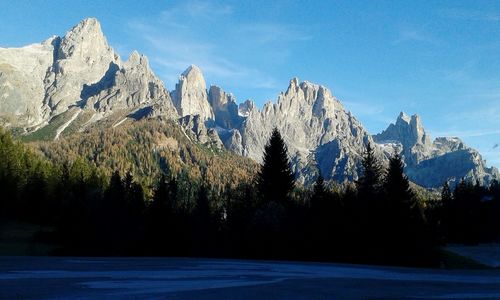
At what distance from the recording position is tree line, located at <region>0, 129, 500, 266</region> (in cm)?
4025

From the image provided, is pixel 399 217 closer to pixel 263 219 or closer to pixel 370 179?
pixel 370 179

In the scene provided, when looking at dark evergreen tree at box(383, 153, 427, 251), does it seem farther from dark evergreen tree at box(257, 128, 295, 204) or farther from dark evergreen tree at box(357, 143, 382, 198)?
dark evergreen tree at box(257, 128, 295, 204)

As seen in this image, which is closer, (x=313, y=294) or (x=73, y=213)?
(x=313, y=294)

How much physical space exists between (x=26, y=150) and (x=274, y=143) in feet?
304

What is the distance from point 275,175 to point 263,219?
1524 cm

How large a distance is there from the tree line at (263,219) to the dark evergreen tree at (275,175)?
0.37 ft

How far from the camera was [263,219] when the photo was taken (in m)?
40.2

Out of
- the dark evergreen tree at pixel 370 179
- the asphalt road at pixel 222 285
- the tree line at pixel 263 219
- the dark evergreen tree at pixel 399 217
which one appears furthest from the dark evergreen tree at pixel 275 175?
the asphalt road at pixel 222 285

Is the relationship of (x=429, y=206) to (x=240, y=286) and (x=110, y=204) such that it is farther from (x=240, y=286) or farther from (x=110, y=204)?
(x=240, y=286)

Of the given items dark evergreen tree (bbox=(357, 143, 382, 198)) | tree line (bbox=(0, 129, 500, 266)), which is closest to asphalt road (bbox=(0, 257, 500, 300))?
tree line (bbox=(0, 129, 500, 266))

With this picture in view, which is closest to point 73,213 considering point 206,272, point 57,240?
point 57,240

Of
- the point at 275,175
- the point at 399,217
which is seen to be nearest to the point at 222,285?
the point at 399,217

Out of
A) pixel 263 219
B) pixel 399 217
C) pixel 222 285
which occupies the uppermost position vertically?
pixel 399 217

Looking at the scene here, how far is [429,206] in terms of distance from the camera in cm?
12862
